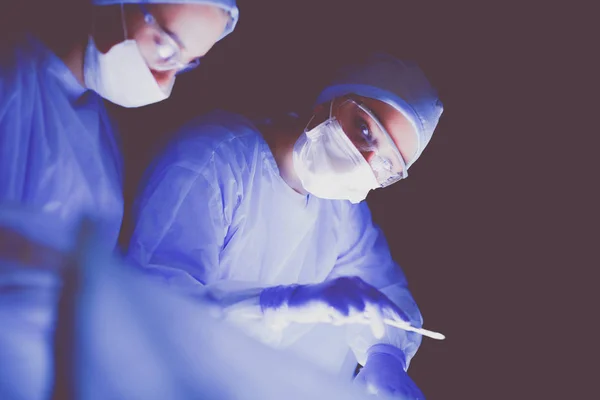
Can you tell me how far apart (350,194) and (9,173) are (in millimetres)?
1168

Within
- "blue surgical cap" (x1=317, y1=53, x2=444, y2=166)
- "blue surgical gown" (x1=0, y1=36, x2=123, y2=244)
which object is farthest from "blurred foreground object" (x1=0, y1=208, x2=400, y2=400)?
"blue surgical cap" (x1=317, y1=53, x2=444, y2=166)

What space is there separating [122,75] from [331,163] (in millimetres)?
798

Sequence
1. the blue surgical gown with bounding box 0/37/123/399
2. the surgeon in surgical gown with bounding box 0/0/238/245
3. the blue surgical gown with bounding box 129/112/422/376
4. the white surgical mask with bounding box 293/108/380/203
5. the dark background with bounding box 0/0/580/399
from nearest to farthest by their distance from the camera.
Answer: the blue surgical gown with bounding box 0/37/123/399
the surgeon in surgical gown with bounding box 0/0/238/245
the blue surgical gown with bounding box 129/112/422/376
the white surgical mask with bounding box 293/108/380/203
the dark background with bounding box 0/0/580/399

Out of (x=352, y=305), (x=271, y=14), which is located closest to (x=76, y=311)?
(x=352, y=305)

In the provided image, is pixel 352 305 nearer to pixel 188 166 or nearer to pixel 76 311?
pixel 188 166

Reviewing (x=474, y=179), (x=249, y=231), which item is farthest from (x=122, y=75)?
(x=474, y=179)

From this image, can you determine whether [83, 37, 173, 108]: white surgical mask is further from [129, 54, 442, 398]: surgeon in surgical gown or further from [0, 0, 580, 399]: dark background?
[0, 0, 580, 399]: dark background

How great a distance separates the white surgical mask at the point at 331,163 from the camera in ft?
6.20

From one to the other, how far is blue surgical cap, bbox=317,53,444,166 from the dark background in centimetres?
41

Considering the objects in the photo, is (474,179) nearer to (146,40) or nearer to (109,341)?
(146,40)

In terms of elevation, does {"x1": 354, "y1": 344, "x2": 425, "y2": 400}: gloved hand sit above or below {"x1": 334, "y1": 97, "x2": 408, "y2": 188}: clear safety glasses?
below

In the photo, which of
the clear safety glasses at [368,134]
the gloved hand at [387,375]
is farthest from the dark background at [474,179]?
the gloved hand at [387,375]

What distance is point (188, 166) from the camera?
1.69m

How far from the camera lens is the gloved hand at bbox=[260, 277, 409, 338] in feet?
5.33
